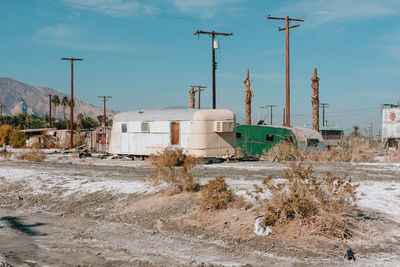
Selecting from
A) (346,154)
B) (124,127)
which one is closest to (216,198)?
(124,127)

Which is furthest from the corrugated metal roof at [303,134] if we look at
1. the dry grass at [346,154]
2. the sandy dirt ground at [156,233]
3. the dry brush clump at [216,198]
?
the dry brush clump at [216,198]

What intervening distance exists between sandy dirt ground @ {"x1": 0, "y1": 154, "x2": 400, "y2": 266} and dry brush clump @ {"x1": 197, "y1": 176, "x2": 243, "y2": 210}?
0.61ft

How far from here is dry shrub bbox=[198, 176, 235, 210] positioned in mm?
8555

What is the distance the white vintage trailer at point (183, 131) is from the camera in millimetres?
20391

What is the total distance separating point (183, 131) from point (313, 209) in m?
13.7

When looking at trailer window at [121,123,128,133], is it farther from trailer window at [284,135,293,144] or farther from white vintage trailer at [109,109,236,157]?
trailer window at [284,135,293,144]

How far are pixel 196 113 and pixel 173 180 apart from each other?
34.4 feet

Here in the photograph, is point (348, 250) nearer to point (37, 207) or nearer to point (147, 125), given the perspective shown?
point (37, 207)

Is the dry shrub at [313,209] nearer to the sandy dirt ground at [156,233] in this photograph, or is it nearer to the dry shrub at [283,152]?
the sandy dirt ground at [156,233]

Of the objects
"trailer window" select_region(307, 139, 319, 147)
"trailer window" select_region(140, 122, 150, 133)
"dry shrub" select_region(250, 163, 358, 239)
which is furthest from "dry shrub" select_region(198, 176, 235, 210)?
"trailer window" select_region(307, 139, 319, 147)

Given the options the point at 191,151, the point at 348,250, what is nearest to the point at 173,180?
the point at 348,250

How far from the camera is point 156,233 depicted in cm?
810

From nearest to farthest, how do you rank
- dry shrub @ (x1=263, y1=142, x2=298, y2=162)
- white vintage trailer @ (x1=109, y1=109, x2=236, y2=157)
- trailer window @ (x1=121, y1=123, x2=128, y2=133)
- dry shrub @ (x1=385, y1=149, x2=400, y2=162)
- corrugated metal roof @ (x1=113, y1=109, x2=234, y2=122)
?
white vintage trailer @ (x1=109, y1=109, x2=236, y2=157)
corrugated metal roof @ (x1=113, y1=109, x2=234, y2=122)
dry shrub @ (x1=385, y1=149, x2=400, y2=162)
dry shrub @ (x1=263, y1=142, x2=298, y2=162)
trailer window @ (x1=121, y1=123, x2=128, y2=133)

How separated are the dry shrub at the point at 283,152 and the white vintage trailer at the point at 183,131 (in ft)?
8.50
